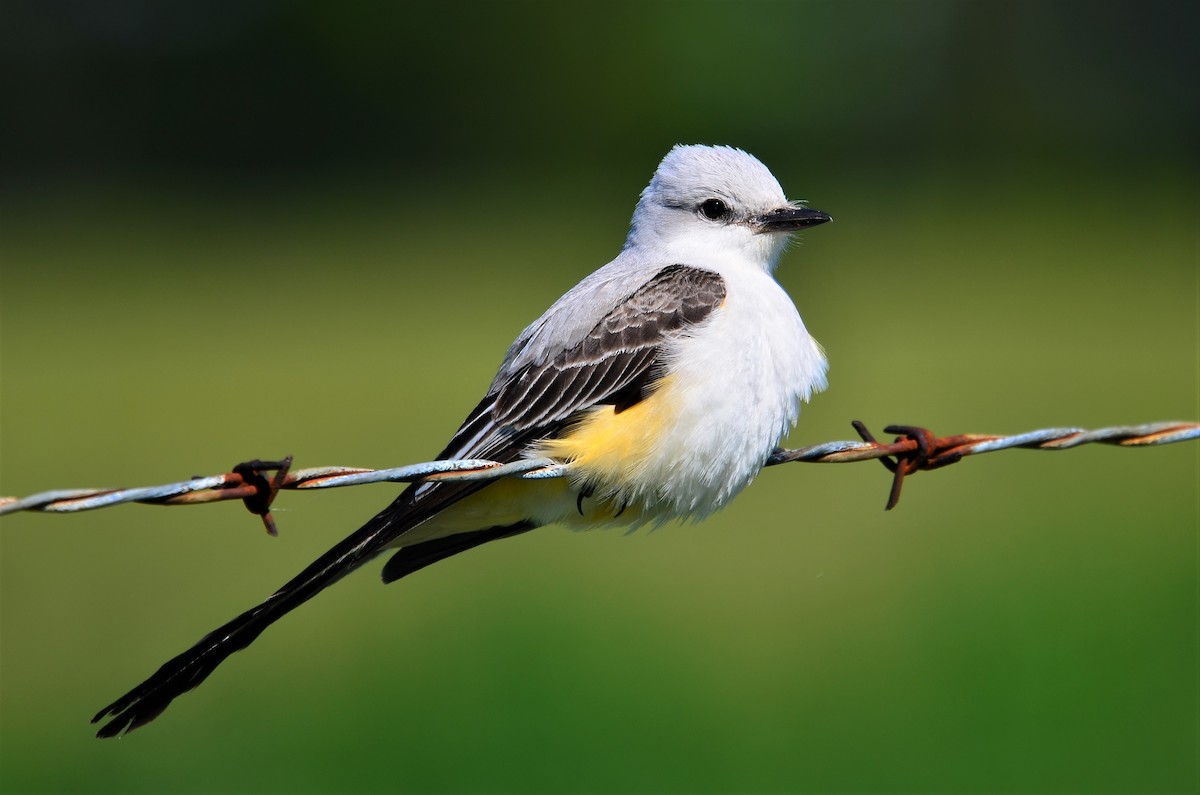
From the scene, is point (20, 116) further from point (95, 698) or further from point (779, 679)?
point (779, 679)

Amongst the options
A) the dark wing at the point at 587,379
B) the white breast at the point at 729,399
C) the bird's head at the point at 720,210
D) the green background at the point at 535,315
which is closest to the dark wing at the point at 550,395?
the dark wing at the point at 587,379

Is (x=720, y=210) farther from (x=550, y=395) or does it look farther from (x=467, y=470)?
(x=467, y=470)

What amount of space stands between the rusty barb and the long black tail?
7.8 inches

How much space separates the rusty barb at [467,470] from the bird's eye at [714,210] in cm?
108

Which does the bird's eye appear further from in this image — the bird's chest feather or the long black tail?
the long black tail

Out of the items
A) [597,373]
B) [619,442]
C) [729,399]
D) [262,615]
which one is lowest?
[262,615]

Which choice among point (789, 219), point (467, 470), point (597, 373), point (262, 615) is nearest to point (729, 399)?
point (597, 373)

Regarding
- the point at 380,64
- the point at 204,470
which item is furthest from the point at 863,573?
the point at 380,64

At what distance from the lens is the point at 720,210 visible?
529cm

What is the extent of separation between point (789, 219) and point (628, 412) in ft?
3.81

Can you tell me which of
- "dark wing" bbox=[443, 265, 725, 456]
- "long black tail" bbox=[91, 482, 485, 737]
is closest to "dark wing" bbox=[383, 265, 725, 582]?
"dark wing" bbox=[443, 265, 725, 456]

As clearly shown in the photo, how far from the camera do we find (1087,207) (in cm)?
1827

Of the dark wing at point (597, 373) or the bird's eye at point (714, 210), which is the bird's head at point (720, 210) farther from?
the dark wing at point (597, 373)

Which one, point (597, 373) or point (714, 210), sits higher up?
point (714, 210)
